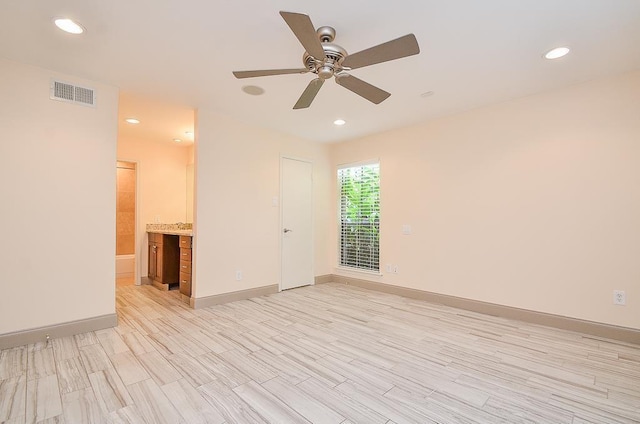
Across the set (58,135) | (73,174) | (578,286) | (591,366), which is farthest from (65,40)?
(578,286)

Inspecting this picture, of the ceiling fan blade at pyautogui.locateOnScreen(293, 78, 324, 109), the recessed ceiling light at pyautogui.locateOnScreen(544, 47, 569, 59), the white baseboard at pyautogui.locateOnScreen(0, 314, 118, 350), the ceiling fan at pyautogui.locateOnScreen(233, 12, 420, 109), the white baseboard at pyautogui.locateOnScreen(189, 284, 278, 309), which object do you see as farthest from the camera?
the white baseboard at pyautogui.locateOnScreen(189, 284, 278, 309)

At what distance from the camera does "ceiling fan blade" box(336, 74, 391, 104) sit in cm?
223

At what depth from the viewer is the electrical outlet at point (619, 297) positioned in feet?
9.30

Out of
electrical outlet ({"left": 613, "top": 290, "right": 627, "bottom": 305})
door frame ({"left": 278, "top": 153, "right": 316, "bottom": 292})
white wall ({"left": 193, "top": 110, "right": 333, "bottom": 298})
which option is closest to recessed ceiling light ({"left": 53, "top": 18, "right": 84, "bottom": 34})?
white wall ({"left": 193, "top": 110, "right": 333, "bottom": 298})

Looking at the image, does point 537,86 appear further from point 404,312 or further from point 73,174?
point 73,174

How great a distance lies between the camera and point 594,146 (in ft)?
9.86

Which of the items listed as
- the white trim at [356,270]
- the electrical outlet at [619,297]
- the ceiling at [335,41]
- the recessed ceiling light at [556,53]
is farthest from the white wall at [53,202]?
the electrical outlet at [619,297]

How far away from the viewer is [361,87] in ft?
7.58

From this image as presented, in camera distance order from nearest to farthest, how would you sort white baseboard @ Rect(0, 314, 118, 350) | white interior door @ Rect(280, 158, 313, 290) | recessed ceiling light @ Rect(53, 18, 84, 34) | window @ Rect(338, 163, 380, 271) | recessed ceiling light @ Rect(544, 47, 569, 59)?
recessed ceiling light @ Rect(53, 18, 84, 34) → recessed ceiling light @ Rect(544, 47, 569, 59) → white baseboard @ Rect(0, 314, 118, 350) → white interior door @ Rect(280, 158, 313, 290) → window @ Rect(338, 163, 380, 271)

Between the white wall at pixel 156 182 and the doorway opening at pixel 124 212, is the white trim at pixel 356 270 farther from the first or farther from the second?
the doorway opening at pixel 124 212

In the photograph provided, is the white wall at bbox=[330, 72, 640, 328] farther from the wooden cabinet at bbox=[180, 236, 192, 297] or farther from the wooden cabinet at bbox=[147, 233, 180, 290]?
the wooden cabinet at bbox=[147, 233, 180, 290]

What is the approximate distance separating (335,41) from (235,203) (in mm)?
2617

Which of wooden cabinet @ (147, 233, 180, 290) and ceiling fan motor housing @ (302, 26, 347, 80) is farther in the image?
wooden cabinet @ (147, 233, 180, 290)

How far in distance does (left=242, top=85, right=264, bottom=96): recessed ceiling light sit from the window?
2.40 m
